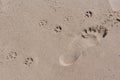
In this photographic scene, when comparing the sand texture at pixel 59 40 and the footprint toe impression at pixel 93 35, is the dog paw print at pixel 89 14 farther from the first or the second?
the footprint toe impression at pixel 93 35

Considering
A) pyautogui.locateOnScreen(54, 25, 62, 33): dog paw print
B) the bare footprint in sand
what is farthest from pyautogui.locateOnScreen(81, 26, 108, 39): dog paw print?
pyautogui.locateOnScreen(54, 25, 62, 33): dog paw print

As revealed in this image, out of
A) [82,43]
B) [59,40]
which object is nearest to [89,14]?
[82,43]

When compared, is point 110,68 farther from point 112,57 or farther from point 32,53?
point 32,53

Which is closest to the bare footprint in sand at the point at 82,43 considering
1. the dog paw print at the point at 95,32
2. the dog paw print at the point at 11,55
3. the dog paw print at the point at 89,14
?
the dog paw print at the point at 95,32

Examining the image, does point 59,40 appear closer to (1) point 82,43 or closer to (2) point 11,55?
(1) point 82,43

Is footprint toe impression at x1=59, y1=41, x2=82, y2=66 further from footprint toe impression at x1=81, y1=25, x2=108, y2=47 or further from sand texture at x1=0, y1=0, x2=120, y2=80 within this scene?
footprint toe impression at x1=81, y1=25, x2=108, y2=47

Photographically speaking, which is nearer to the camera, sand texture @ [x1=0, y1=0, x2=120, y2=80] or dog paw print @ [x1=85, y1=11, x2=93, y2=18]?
sand texture @ [x1=0, y1=0, x2=120, y2=80]

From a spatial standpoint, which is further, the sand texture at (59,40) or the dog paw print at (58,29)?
the dog paw print at (58,29)
